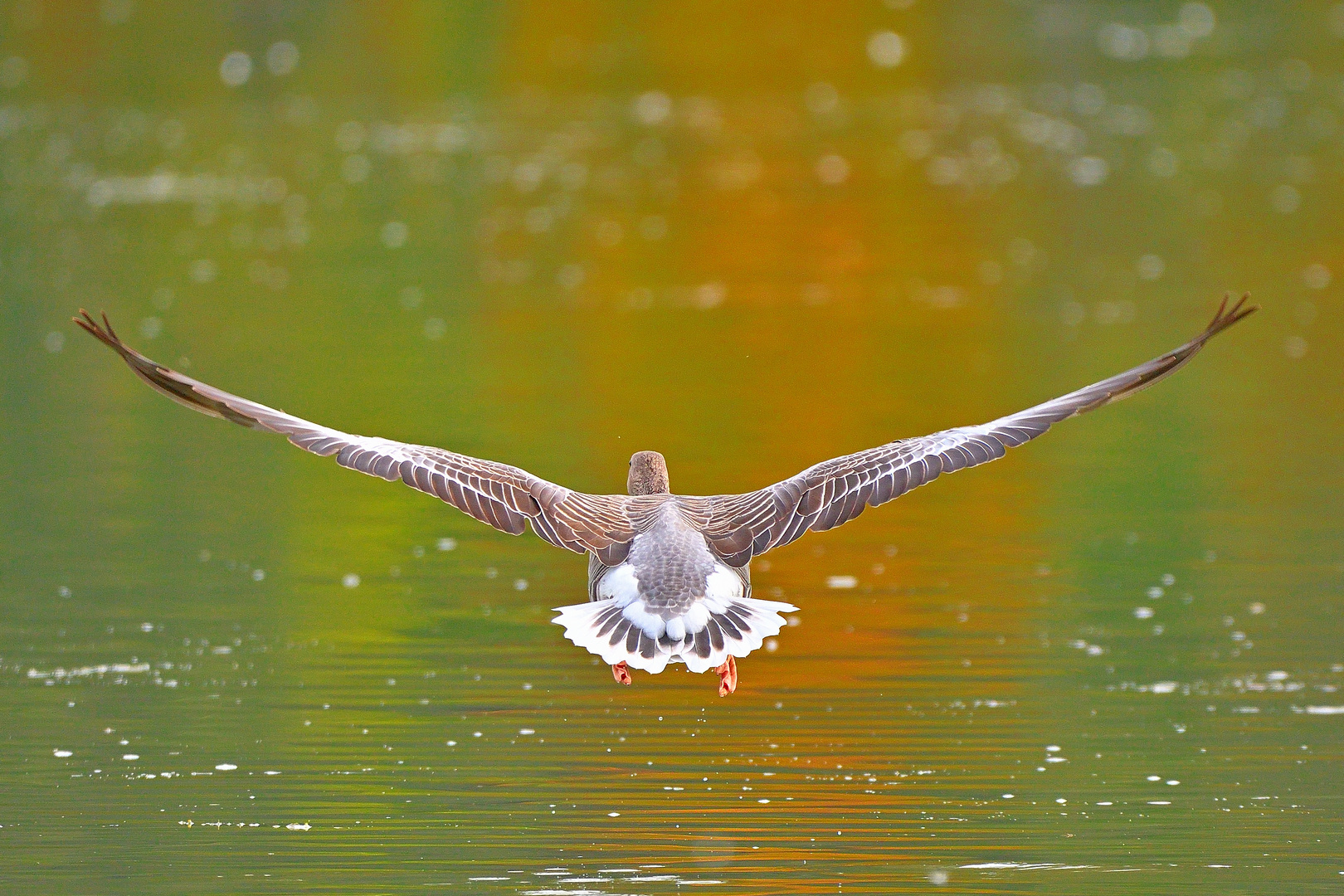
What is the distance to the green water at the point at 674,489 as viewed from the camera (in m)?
8.42

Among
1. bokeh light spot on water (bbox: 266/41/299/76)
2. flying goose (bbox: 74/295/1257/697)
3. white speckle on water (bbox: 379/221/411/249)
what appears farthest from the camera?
bokeh light spot on water (bbox: 266/41/299/76)

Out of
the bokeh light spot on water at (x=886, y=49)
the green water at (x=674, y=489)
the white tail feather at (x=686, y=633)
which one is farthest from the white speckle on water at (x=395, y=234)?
the bokeh light spot on water at (x=886, y=49)

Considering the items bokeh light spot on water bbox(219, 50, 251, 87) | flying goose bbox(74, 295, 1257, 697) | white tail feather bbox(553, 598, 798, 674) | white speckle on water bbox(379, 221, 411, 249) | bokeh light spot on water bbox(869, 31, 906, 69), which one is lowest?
white tail feather bbox(553, 598, 798, 674)

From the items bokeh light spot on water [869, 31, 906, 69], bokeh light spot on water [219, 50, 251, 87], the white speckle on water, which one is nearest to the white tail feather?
the white speckle on water

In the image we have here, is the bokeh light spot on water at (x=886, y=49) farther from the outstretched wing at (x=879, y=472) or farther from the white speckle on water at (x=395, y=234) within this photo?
the outstretched wing at (x=879, y=472)

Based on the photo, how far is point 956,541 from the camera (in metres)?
13.5

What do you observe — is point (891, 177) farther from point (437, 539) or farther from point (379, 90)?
point (437, 539)

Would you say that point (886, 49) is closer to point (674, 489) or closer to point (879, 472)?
point (674, 489)

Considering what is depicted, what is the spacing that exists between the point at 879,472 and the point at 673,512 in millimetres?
938

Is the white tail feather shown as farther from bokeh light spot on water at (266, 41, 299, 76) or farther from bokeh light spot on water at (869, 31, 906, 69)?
bokeh light spot on water at (869, 31, 906, 69)

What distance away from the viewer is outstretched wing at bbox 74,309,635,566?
325 inches

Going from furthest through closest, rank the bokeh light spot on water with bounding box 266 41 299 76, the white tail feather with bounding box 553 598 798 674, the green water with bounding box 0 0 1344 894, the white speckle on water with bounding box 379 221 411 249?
the bokeh light spot on water with bounding box 266 41 299 76 → the white speckle on water with bounding box 379 221 411 249 → the green water with bounding box 0 0 1344 894 → the white tail feather with bounding box 553 598 798 674

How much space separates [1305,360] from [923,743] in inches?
416

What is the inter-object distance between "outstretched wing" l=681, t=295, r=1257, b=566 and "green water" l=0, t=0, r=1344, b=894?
1.08 meters
